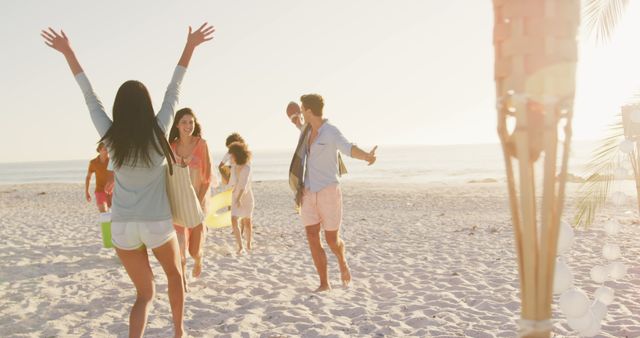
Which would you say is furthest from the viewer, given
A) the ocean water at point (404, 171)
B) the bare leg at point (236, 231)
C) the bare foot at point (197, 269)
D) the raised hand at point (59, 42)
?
the ocean water at point (404, 171)

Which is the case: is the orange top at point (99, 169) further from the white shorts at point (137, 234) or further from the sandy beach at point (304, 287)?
the white shorts at point (137, 234)

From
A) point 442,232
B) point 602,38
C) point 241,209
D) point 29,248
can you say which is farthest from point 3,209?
point 602,38

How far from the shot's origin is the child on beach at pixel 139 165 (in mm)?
3045

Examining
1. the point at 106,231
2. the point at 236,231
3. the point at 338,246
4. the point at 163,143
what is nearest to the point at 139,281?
the point at 163,143

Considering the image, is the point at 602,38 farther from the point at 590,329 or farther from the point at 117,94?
the point at 117,94

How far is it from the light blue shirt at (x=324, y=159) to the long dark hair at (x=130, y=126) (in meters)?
2.41

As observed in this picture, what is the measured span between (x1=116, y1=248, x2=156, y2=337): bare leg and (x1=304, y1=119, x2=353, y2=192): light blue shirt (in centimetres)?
232

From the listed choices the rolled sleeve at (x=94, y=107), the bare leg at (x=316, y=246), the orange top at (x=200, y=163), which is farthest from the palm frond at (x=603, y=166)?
the rolled sleeve at (x=94, y=107)

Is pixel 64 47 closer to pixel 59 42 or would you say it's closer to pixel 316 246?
pixel 59 42

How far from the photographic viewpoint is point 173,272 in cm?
331

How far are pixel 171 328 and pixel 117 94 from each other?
233cm

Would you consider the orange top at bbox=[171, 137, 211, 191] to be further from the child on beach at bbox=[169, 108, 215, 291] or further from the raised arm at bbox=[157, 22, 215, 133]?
the raised arm at bbox=[157, 22, 215, 133]

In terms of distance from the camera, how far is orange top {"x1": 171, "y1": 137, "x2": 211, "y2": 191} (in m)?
5.58

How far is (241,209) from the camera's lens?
786cm
